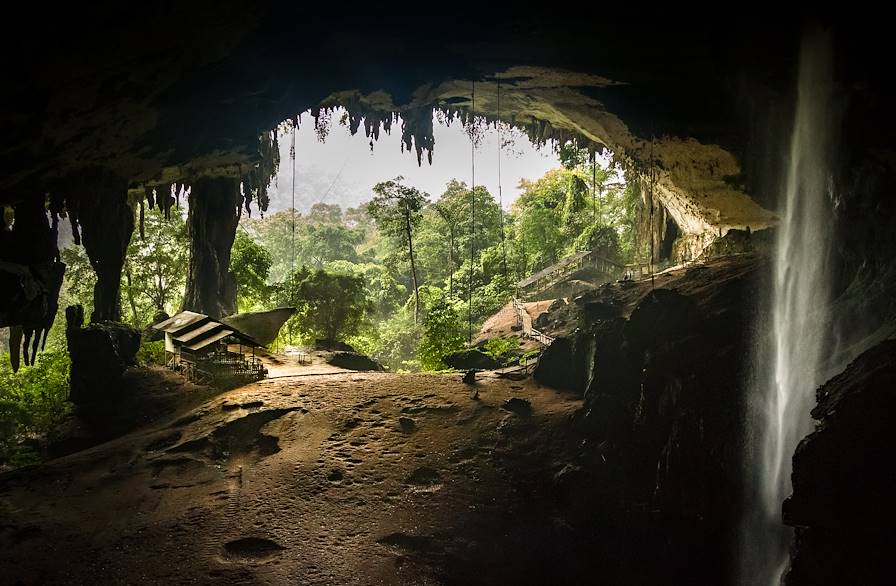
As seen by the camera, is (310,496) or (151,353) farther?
(151,353)

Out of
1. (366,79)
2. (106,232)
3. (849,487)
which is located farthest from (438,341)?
(849,487)

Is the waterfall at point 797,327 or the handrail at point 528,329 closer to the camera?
the waterfall at point 797,327

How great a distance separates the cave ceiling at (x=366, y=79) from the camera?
29.1 ft

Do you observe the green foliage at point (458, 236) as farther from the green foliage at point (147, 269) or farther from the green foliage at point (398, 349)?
the green foliage at point (147, 269)

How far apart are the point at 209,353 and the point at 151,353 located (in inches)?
124

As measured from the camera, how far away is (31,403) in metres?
14.3

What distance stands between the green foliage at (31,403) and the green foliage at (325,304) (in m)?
9.35

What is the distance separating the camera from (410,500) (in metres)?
10.9

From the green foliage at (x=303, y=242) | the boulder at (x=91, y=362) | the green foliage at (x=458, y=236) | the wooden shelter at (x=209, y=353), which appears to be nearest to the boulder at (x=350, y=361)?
the wooden shelter at (x=209, y=353)

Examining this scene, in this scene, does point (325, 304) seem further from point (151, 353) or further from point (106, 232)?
point (106, 232)

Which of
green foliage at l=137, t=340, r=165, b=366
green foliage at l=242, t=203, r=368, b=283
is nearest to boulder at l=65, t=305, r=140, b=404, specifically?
green foliage at l=137, t=340, r=165, b=366

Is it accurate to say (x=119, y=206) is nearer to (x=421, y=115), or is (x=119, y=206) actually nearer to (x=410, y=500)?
(x=421, y=115)

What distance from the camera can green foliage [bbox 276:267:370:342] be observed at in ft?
79.4

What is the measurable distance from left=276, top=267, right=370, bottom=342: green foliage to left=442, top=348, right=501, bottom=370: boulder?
6.94 m
